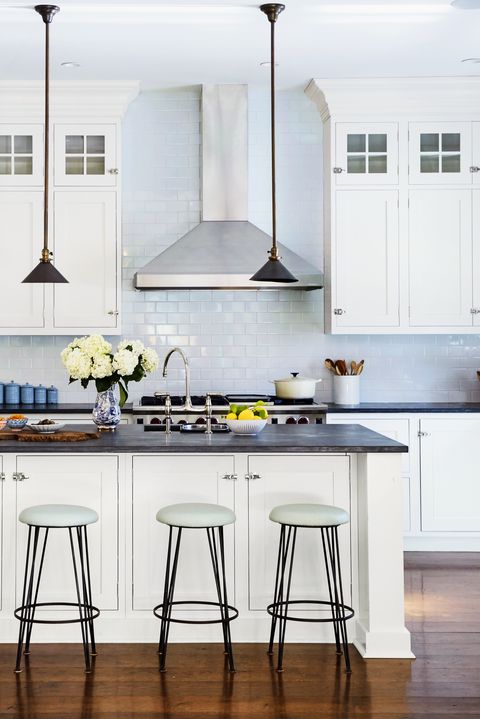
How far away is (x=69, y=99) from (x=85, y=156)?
16.5 inches

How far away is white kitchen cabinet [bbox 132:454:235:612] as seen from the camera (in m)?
3.85

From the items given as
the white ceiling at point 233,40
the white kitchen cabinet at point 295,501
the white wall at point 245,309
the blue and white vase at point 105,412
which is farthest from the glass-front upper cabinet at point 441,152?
the blue and white vase at point 105,412

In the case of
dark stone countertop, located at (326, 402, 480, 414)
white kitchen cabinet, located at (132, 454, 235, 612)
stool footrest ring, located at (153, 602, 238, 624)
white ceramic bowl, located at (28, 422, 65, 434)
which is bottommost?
stool footrest ring, located at (153, 602, 238, 624)

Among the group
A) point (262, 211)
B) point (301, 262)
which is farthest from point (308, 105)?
point (301, 262)

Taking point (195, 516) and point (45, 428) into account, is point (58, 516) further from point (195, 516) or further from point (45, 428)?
point (45, 428)

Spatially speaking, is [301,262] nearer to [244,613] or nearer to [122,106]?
[122,106]

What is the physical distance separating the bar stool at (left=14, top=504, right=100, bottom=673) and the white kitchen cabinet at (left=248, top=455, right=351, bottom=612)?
2.51 feet

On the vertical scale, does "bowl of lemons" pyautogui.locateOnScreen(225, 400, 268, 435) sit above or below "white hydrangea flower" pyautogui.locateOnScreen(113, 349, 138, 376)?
below

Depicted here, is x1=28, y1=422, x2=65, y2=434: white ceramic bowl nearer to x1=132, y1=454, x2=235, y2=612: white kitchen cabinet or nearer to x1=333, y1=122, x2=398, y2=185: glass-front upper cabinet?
x1=132, y1=454, x2=235, y2=612: white kitchen cabinet

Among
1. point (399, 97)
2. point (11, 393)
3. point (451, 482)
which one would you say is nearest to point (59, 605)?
point (11, 393)

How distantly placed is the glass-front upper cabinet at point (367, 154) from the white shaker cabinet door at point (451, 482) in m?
1.80

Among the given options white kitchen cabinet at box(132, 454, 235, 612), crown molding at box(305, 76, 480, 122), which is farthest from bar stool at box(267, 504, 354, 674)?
crown molding at box(305, 76, 480, 122)

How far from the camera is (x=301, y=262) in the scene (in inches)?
232

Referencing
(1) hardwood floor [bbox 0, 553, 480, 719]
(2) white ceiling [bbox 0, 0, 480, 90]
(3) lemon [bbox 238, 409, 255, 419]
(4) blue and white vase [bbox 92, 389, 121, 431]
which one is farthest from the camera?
(2) white ceiling [bbox 0, 0, 480, 90]
